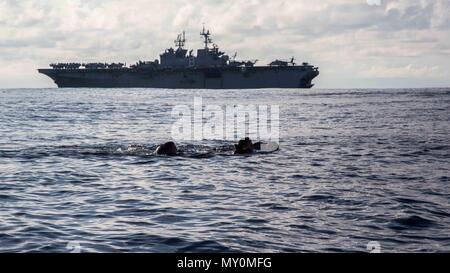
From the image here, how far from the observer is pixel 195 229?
10.6 meters

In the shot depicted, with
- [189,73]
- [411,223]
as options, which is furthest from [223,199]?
[189,73]

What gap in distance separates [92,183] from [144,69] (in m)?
152

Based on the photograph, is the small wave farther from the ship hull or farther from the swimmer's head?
the ship hull

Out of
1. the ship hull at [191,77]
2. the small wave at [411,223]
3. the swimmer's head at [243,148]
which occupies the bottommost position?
the small wave at [411,223]

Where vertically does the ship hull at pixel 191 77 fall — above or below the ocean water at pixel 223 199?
above

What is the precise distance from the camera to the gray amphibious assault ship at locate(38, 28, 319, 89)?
160 meters

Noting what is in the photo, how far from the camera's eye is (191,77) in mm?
163875

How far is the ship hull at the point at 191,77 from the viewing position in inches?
6289

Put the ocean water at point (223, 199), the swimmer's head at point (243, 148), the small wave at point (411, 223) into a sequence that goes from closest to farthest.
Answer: the ocean water at point (223, 199)
the small wave at point (411, 223)
the swimmer's head at point (243, 148)

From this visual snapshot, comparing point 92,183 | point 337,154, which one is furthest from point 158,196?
point 337,154

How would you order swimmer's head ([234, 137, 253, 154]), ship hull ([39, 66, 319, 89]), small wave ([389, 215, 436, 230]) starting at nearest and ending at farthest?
small wave ([389, 215, 436, 230]) → swimmer's head ([234, 137, 253, 154]) → ship hull ([39, 66, 319, 89])

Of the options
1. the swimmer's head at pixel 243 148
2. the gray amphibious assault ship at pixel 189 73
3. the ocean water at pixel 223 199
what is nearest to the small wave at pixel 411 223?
the ocean water at pixel 223 199

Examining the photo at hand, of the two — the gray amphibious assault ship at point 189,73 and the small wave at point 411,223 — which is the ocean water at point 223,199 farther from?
the gray amphibious assault ship at point 189,73

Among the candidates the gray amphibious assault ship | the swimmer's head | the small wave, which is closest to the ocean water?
the small wave
